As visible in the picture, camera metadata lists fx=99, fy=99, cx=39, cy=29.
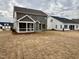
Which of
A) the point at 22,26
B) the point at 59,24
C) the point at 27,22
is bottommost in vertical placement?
the point at 22,26

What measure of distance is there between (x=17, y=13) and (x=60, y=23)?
59.6ft

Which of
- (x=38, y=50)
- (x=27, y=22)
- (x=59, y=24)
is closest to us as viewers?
(x=38, y=50)

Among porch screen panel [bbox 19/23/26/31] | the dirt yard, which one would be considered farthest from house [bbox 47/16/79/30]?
the dirt yard

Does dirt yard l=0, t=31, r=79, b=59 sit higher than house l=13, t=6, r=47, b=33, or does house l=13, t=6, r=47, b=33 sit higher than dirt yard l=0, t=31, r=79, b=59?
house l=13, t=6, r=47, b=33

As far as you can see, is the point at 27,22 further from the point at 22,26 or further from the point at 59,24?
the point at 59,24

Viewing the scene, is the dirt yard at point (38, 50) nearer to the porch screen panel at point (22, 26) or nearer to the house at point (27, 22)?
the house at point (27, 22)

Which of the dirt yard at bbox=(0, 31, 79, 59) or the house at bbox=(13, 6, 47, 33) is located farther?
the house at bbox=(13, 6, 47, 33)

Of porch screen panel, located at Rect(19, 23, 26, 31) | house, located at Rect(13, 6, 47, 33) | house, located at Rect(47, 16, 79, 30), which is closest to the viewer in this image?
house, located at Rect(13, 6, 47, 33)

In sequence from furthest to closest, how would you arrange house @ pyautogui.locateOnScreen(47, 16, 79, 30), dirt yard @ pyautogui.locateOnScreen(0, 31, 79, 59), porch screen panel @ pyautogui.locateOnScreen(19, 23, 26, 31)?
house @ pyautogui.locateOnScreen(47, 16, 79, 30)
porch screen panel @ pyautogui.locateOnScreen(19, 23, 26, 31)
dirt yard @ pyautogui.locateOnScreen(0, 31, 79, 59)

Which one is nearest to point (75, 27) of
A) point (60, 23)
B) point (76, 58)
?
Answer: point (60, 23)

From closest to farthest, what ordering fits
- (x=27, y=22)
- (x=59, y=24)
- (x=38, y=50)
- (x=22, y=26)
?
(x=38, y=50)
(x=27, y=22)
(x=22, y=26)
(x=59, y=24)

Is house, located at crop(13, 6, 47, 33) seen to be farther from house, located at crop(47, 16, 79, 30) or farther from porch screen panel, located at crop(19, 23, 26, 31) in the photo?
house, located at crop(47, 16, 79, 30)

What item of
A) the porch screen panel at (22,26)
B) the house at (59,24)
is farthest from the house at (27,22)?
the house at (59,24)

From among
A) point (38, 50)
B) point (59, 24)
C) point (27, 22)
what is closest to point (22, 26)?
point (27, 22)
